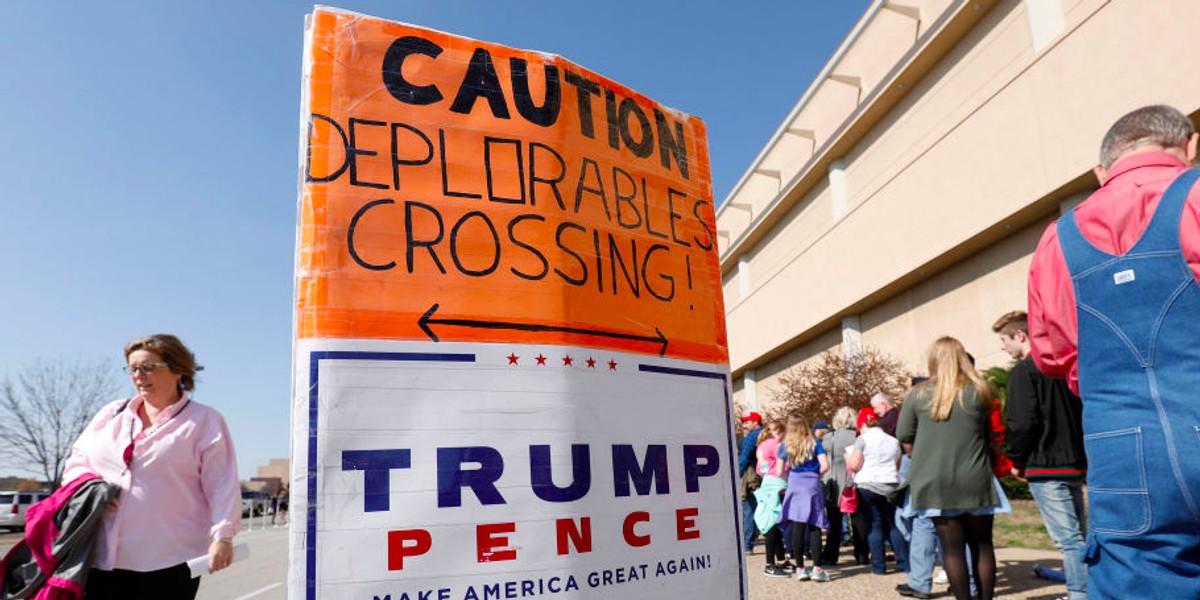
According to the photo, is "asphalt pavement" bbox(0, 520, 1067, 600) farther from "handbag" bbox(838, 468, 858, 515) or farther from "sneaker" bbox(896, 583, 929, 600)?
"handbag" bbox(838, 468, 858, 515)

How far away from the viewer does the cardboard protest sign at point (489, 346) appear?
1.44 metres

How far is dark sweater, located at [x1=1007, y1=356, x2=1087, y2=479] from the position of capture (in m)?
4.15

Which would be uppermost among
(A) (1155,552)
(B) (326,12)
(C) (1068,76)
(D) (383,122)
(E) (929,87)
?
(E) (929,87)

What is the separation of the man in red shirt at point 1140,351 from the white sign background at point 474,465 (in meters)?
0.99

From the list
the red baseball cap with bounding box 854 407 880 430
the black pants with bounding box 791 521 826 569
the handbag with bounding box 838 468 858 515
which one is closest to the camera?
the red baseball cap with bounding box 854 407 880 430

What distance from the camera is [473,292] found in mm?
1595

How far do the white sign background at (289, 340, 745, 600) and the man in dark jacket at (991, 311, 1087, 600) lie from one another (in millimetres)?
3227

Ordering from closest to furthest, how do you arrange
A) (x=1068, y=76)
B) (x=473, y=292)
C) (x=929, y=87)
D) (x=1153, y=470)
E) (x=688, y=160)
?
(x=473, y=292) < (x=1153, y=470) < (x=688, y=160) < (x=1068, y=76) < (x=929, y=87)

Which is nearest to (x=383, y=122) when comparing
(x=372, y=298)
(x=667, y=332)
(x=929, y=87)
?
(x=372, y=298)

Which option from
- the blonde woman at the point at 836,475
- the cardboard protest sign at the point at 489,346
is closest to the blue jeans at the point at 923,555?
the blonde woman at the point at 836,475

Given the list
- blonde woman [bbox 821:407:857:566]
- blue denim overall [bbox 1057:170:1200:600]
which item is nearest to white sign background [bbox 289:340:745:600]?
blue denim overall [bbox 1057:170:1200:600]

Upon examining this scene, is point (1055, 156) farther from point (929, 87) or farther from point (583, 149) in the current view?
point (583, 149)

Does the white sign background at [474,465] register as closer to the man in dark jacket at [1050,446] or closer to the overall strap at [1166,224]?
the overall strap at [1166,224]

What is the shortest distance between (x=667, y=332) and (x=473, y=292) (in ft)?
1.74
